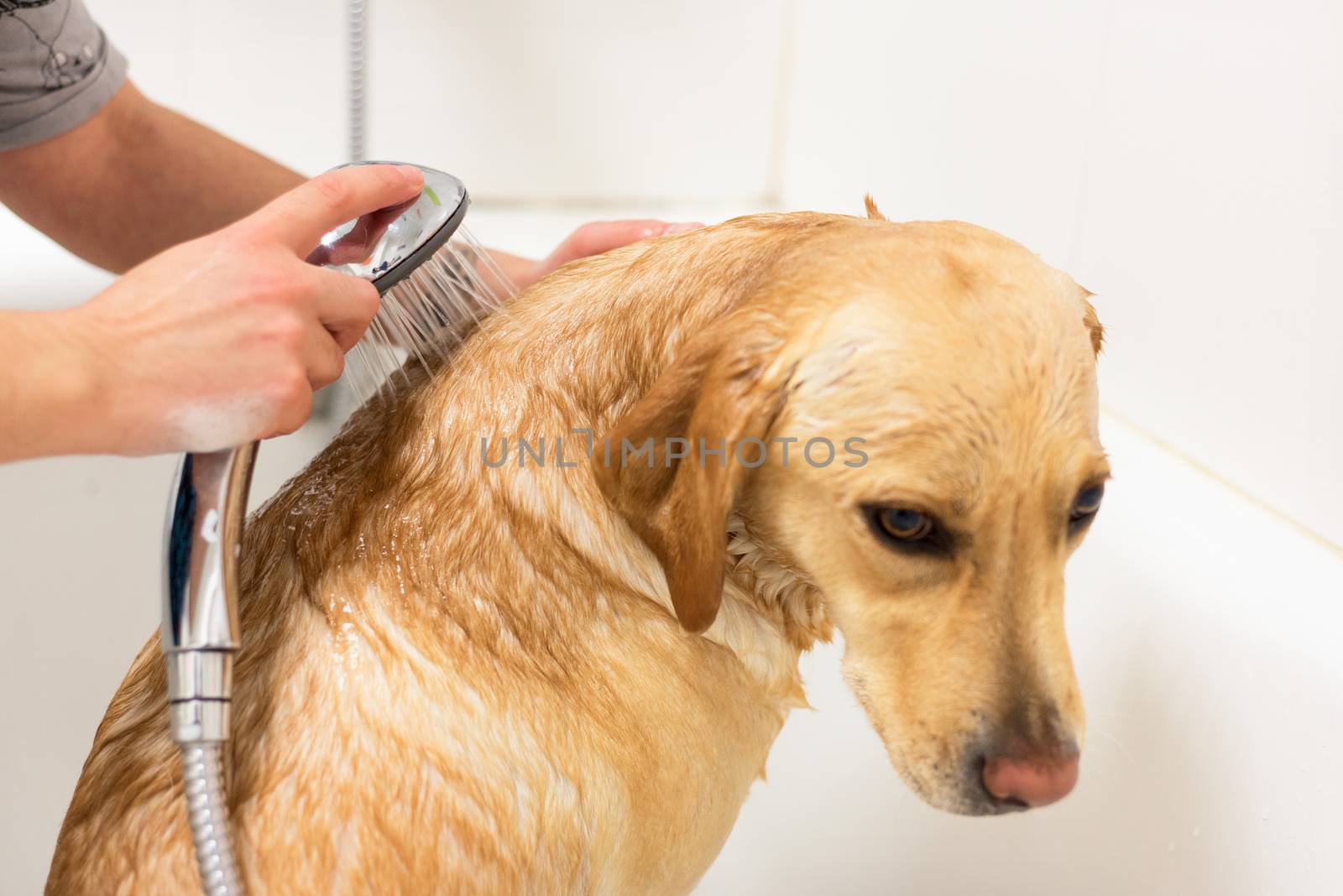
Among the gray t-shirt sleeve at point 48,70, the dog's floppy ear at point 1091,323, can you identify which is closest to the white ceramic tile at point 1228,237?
the dog's floppy ear at point 1091,323

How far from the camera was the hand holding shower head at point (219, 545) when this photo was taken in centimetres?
76

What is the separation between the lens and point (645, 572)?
0.93 meters

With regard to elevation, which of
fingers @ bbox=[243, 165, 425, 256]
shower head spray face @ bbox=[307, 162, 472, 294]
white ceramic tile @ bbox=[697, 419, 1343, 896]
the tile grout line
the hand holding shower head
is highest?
fingers @ bbox=[243, 165, 425, 256]

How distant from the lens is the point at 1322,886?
41.0 inches

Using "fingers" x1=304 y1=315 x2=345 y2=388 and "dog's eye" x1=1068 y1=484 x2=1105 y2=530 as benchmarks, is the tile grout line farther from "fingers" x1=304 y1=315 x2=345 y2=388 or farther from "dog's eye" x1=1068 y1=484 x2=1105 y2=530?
"fingers" x1=304 y1=315 x2=345 y2=388

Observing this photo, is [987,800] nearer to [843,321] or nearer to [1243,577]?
[843,321]

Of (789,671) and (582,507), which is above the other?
(582,507)

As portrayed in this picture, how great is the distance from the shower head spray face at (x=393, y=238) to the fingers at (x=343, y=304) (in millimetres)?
29

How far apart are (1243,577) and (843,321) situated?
66cm

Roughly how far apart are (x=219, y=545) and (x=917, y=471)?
476 mm

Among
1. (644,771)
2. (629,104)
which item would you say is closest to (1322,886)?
(644,771)

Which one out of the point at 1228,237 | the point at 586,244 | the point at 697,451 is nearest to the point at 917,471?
the point at 697,451

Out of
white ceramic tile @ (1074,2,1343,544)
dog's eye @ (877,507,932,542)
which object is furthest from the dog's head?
white ceramic tile @ (1074,2,1343,544)

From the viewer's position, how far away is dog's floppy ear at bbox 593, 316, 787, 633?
2.67 feet
